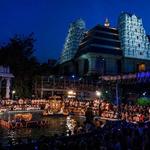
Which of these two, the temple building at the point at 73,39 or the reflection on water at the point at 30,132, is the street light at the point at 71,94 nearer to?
the reflection on water at the point at 30,132

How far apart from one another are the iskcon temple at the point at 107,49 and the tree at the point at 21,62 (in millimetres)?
31984

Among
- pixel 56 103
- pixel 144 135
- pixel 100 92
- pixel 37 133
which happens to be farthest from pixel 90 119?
pixel 100 92

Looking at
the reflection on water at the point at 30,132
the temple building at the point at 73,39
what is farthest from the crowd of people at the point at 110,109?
the temple building at the point at 73,39

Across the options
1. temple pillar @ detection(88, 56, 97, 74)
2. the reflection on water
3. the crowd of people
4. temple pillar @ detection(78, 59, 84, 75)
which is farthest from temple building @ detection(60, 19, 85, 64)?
the reflection on water

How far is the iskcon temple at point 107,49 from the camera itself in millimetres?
82750

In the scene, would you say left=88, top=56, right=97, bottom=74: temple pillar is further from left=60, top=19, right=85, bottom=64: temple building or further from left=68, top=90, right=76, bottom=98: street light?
left=68, top=90, right=76, bottom=98: street light

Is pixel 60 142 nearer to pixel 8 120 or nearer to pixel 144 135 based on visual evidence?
pixel 144 135

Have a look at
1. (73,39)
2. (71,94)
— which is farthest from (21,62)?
(73,39)

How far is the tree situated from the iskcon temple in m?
32.0

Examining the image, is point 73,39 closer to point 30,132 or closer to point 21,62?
point 21,62

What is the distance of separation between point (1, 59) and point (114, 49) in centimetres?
4319

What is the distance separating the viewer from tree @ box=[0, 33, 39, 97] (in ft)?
156

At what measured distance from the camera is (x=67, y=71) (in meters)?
97.4

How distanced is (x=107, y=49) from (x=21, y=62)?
3982cm
